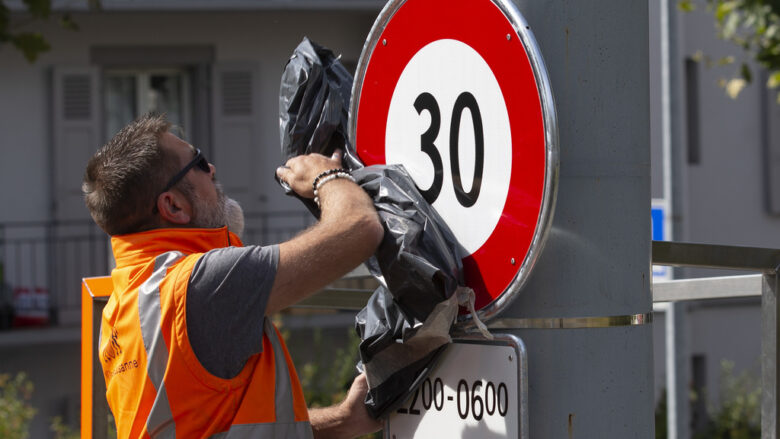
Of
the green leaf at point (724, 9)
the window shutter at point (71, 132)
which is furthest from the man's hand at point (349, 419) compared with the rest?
the window shutter at point (71, 132)

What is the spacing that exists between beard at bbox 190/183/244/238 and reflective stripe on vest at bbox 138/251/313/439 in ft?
0.69

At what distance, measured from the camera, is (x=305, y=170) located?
227 cm

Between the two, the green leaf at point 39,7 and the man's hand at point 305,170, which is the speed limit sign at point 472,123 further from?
the green leaf at point 39,7

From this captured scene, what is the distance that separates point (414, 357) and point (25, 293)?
1150 cm

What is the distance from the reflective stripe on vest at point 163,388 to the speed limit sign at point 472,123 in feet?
1.62

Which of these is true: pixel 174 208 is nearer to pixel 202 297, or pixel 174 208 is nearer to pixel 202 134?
pixel 202 297

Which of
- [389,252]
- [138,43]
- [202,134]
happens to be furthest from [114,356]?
[202,134]

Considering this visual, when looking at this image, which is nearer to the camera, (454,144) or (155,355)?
(454,144)

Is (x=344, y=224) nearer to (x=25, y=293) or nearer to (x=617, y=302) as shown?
(x=617, y=302)

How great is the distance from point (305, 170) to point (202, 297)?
0.33m

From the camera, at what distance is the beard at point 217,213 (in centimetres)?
254

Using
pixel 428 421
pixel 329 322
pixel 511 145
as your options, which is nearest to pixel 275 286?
pixel 428 421

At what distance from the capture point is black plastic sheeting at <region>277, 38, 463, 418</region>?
1968 mm

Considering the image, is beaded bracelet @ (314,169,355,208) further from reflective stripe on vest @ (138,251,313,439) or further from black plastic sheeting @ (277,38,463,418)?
reflective stripe on vest @ (138,251,313,439)
